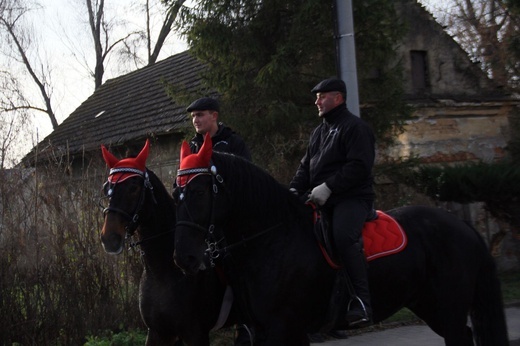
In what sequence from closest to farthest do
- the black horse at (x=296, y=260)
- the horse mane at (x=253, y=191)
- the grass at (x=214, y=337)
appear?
the black horse at (x=296, y=260), the horse mane at (x=253, y=191), the grass at (x=214, y=337)

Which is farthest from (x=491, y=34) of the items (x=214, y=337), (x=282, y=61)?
(x=214, y=337)

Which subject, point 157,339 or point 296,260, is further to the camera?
point 157,339

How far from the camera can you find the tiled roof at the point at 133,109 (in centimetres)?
1680

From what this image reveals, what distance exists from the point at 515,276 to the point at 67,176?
9.60 metres

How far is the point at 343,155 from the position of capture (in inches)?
193

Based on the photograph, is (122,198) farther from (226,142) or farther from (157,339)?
(226,142)

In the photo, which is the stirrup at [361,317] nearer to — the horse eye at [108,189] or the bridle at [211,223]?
the bridle at [211,223]

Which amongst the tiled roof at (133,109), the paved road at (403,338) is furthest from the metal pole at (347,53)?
the tiled roof at (133,109)

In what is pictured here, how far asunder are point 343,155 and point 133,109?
16.1 metres

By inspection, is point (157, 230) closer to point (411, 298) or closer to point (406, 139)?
point (411, 298)

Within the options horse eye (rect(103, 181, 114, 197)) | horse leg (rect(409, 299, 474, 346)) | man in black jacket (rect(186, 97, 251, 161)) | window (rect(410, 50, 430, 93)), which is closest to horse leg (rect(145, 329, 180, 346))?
horse eye (rect(103, 181, 114, 197))

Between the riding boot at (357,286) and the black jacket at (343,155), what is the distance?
47cm

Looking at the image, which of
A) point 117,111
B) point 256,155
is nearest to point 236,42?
point 256,155

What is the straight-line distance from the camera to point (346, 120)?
16.1 ft
